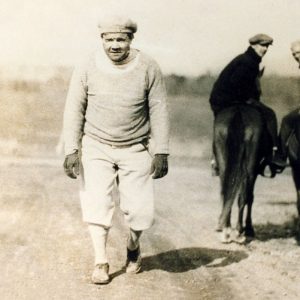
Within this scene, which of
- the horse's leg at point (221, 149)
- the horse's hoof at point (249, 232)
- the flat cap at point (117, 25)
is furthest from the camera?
the horse's hoof at point (249, 232)

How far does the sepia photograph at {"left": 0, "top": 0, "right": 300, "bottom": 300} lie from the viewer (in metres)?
3.99

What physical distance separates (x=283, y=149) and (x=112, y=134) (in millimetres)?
1776

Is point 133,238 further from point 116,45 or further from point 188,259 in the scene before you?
point 116,45

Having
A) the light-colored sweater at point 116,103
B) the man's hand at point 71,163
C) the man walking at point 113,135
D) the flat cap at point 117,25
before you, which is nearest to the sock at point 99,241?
the man walking at point 113,135

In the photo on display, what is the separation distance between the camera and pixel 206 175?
563 centimetres

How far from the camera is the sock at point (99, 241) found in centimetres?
402

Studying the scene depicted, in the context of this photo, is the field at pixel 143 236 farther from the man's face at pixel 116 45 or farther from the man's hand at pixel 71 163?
the man's face at pixel 116 45

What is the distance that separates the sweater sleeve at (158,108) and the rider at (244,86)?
1.22 m

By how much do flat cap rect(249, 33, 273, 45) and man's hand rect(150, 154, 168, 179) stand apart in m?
1.37

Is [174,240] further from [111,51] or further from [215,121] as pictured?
[111,51]

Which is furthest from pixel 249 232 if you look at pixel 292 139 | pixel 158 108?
pixel 158 108

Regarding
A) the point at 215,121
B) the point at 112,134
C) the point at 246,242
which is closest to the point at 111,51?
the point at 112,134

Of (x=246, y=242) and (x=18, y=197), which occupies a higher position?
(x=18, y=197)

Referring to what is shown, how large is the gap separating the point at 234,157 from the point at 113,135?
1.47 m
